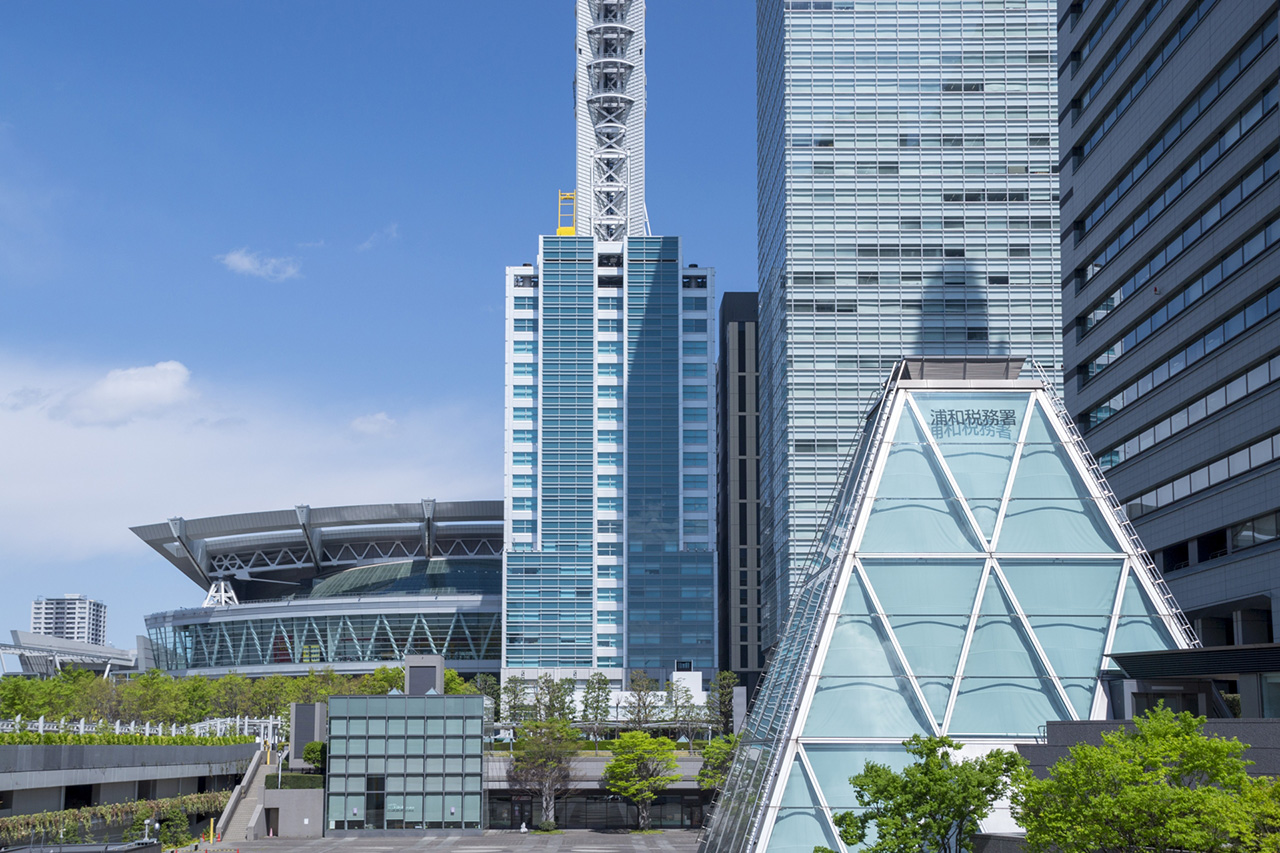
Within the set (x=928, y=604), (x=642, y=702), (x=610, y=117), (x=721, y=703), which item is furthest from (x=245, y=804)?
(x=610, y=117)

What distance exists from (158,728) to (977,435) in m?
67.8

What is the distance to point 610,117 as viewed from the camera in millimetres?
177625

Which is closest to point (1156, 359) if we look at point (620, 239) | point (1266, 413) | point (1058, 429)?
point (1266, 413)

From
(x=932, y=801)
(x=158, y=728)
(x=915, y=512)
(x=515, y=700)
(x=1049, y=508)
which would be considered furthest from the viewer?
(x=515, y=700)

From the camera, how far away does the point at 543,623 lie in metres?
160

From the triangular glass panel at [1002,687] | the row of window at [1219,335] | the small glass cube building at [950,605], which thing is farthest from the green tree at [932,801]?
the row of window at [1219,335]

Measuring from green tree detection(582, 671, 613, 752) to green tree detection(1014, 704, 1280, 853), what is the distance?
328 ft

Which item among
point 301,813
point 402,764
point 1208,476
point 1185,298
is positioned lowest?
point 301,813

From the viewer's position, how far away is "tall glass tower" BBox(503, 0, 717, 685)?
160 m

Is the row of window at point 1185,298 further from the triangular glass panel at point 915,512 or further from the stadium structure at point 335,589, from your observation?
the stadium structure at point 335,589

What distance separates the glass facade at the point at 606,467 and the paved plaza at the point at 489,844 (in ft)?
218

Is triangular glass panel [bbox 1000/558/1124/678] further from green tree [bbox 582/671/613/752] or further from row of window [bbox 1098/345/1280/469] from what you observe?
green tree [bbox 582/671/613/752]

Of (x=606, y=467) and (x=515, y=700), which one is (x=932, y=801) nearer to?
(x=515, y=700)

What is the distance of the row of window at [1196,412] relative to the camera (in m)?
59.2
